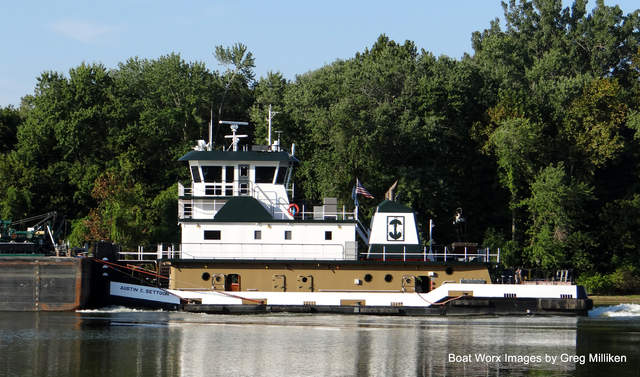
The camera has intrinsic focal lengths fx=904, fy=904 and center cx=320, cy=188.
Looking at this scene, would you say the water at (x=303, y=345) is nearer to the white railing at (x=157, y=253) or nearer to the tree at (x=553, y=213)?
the white railing at (x=157, y=253)

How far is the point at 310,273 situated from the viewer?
37406mm

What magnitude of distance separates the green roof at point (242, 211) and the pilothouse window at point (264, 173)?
5.10ft

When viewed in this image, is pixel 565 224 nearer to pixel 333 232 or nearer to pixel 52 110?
pixel 333 232

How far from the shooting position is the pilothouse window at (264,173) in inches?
1551

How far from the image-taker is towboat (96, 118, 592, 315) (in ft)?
121

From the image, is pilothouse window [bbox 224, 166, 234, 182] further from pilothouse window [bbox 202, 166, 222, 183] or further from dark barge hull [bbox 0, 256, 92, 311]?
dark barge hull [bbox 0, 256, 92, 311]

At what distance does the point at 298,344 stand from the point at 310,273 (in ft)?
26.9

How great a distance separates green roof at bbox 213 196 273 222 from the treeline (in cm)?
1242

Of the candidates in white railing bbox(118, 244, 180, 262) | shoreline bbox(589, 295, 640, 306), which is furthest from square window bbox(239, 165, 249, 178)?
shoreline bbox(589, 295, 640, 306)

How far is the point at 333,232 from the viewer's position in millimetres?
38250

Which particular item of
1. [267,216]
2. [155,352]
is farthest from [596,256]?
[155,352]

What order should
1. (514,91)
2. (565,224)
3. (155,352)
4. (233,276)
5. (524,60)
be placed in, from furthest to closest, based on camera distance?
(524,60), (514,91), (565,224), (233,276), (155,352)

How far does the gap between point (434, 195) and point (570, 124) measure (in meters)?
9.42

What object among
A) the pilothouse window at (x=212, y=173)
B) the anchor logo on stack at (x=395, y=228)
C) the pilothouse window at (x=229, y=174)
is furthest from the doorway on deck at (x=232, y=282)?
the anchor logo on stack at (x=395, y=228)
